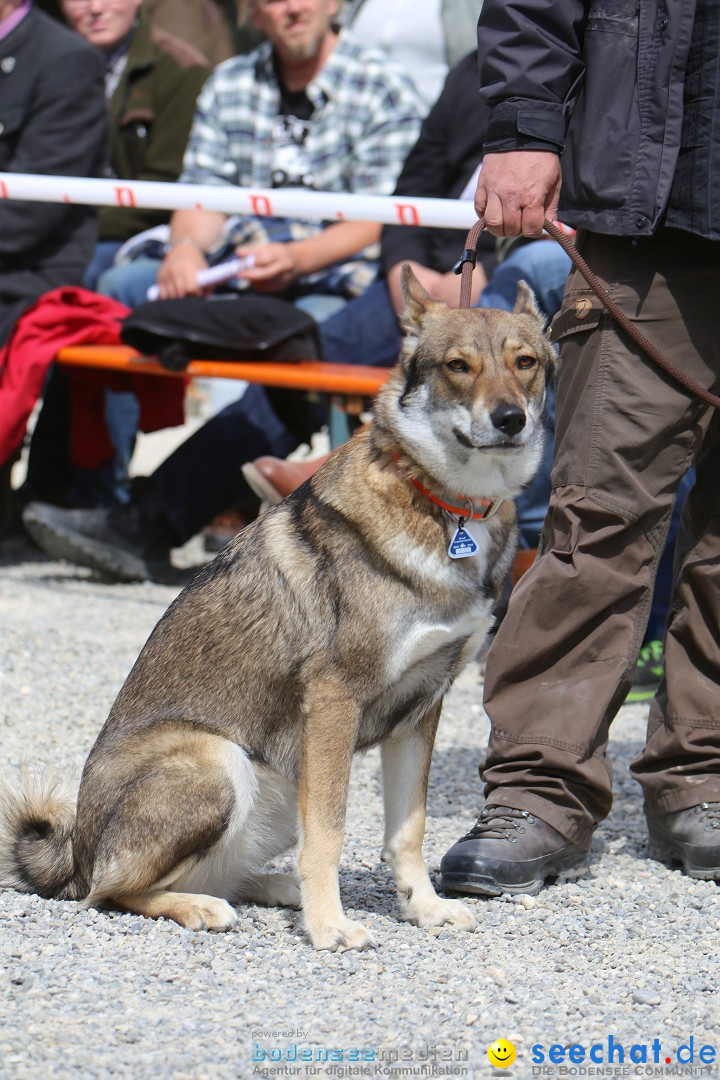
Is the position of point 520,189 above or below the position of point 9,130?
above

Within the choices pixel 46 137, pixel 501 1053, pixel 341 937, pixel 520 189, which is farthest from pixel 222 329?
pixel 501 1053

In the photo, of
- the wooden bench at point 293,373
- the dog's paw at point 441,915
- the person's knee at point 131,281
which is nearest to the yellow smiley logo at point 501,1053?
the dog's paw at point 441,915

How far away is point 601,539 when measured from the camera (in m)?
2.98

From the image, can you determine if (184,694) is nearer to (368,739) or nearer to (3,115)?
(368,739)

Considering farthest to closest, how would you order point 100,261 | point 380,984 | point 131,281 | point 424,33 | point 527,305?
point 424,33
point 100,261
point 131,281
point 527,305
point 380,984

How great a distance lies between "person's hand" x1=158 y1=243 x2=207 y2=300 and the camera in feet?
19.2

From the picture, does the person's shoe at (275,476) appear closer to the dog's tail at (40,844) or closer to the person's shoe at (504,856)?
the person's shoe at (504,856)

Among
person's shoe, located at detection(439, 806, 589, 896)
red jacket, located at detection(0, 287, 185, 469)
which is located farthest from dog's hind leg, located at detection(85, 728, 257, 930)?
red jacket, located at detection(0, 287, 185, 469)

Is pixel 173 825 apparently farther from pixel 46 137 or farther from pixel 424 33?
pixel 424 33

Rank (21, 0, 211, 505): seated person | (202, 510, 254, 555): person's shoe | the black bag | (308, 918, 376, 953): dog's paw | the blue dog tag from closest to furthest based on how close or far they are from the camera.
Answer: (308, 918, 376, 953): dog's paw → the blue dog tag → the black bag → (21, 0, 211, 505): seated person → (202, 510, 254, 555): person's shoe

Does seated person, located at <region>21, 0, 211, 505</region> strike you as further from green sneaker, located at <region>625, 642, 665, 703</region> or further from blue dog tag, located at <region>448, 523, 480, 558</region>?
blue dog tag, located at <region>448, 523, 480, 558</region>

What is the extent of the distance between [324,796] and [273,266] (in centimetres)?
359

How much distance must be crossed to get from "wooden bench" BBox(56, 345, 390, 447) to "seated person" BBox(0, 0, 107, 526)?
0.52 meters

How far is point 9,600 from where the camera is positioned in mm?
5551
